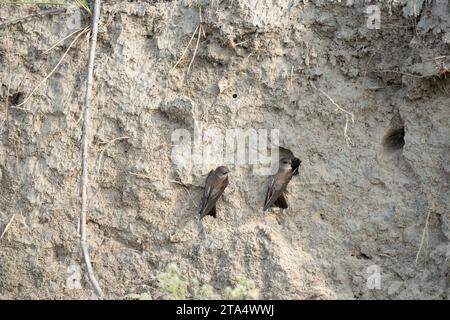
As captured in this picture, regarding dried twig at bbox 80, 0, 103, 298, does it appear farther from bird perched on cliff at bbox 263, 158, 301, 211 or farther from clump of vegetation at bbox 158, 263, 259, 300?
bird perched on cliff at bbox 263, 158, 301, 211

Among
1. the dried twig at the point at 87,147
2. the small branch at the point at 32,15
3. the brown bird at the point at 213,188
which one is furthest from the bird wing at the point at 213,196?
the small branch at the point at 32,15

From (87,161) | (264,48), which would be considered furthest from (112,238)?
(264,48)

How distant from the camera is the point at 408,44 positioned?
4930mm

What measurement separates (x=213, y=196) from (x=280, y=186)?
0.38m

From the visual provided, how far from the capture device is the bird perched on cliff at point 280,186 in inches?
193

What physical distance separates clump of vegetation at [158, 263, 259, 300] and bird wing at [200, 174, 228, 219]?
0.40m

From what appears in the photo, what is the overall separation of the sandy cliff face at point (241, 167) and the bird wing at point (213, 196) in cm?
9

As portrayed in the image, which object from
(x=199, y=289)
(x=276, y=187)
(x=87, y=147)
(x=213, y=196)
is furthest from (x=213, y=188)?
(x=87, y=147)

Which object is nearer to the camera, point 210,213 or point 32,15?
point 210,213

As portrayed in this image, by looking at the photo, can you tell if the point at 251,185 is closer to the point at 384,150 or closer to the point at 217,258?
the point at 217,258

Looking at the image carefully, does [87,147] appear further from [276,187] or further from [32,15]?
[276,187]

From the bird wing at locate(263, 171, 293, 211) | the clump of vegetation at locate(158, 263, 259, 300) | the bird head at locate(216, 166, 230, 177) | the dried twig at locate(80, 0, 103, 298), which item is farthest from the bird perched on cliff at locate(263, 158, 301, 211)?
the dried twig at locate(80, 0, 103, 298)

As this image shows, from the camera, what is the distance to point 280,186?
4.89 metres

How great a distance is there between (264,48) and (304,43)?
23cm
